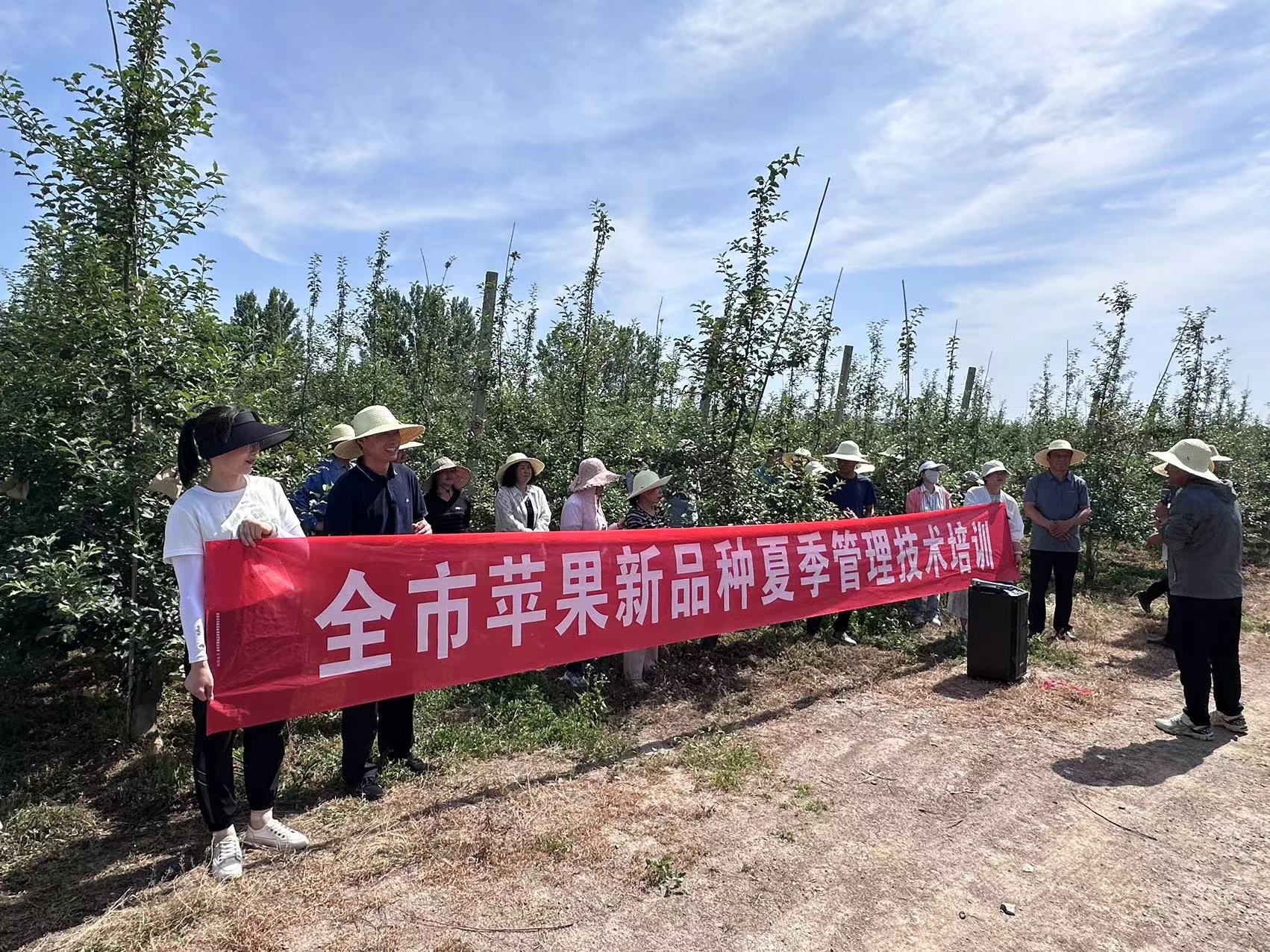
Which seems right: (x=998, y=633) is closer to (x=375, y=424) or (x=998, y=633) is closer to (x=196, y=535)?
(x=375, y=424)

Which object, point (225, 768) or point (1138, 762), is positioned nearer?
point (225, 768)

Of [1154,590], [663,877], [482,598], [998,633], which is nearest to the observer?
[663,877]

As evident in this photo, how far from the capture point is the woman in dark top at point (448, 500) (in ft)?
17.8

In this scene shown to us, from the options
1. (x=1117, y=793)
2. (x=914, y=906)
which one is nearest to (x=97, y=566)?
(x=914, y=906)

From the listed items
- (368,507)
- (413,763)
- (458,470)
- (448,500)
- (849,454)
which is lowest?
(413,763)

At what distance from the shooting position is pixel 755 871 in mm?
3174

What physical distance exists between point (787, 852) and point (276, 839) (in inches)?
89.7

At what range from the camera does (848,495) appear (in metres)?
7.11

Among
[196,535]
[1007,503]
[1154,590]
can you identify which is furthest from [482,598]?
[1154,590]

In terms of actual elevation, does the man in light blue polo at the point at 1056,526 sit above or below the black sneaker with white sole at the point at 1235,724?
above

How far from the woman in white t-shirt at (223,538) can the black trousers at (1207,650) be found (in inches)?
213

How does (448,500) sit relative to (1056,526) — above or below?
above

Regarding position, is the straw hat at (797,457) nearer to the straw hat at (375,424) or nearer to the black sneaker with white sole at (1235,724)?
the black sneaker with white sole at (1235,724)

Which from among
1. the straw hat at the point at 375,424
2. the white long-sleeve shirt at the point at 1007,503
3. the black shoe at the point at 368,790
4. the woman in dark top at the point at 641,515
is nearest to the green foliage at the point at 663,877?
the black shoe at the point at 368,790
